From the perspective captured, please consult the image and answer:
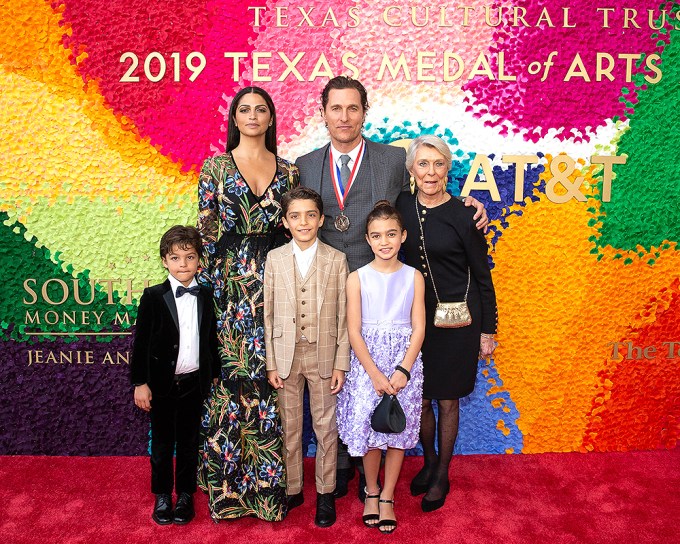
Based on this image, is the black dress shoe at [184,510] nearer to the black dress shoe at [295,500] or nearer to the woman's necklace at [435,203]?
the black dress shoe at [295,500]

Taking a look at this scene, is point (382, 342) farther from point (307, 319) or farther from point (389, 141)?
point (389, 141)

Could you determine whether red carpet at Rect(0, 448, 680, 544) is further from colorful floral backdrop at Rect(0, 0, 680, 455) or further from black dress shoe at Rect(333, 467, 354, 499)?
colorful floral backdrop at Rect(0, 0, 680, 455)

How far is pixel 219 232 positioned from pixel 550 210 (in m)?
1.79

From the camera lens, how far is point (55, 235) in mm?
3047

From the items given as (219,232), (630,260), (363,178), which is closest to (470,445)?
(630,260)

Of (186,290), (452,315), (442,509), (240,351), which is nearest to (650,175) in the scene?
(452,315)

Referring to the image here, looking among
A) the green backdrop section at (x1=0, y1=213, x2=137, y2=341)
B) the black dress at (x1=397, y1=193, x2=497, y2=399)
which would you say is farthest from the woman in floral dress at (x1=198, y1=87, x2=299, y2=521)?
the green backdrop section at (x1=0, y1=213, x2=137, y2=341)

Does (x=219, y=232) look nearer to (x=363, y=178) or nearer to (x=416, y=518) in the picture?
(x=363, y=178)

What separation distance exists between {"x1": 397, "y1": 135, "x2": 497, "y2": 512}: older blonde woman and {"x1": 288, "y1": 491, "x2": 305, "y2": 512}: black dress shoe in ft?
1.87

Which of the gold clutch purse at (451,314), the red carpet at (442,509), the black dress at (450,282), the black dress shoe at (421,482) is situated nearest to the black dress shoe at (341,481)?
the red carpet at (442,509)

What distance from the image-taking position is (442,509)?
263 centimetres

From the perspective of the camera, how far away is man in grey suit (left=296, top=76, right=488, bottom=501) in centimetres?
255

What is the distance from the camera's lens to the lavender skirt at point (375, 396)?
242cm

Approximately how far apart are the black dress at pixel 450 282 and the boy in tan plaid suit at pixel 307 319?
422 mm
